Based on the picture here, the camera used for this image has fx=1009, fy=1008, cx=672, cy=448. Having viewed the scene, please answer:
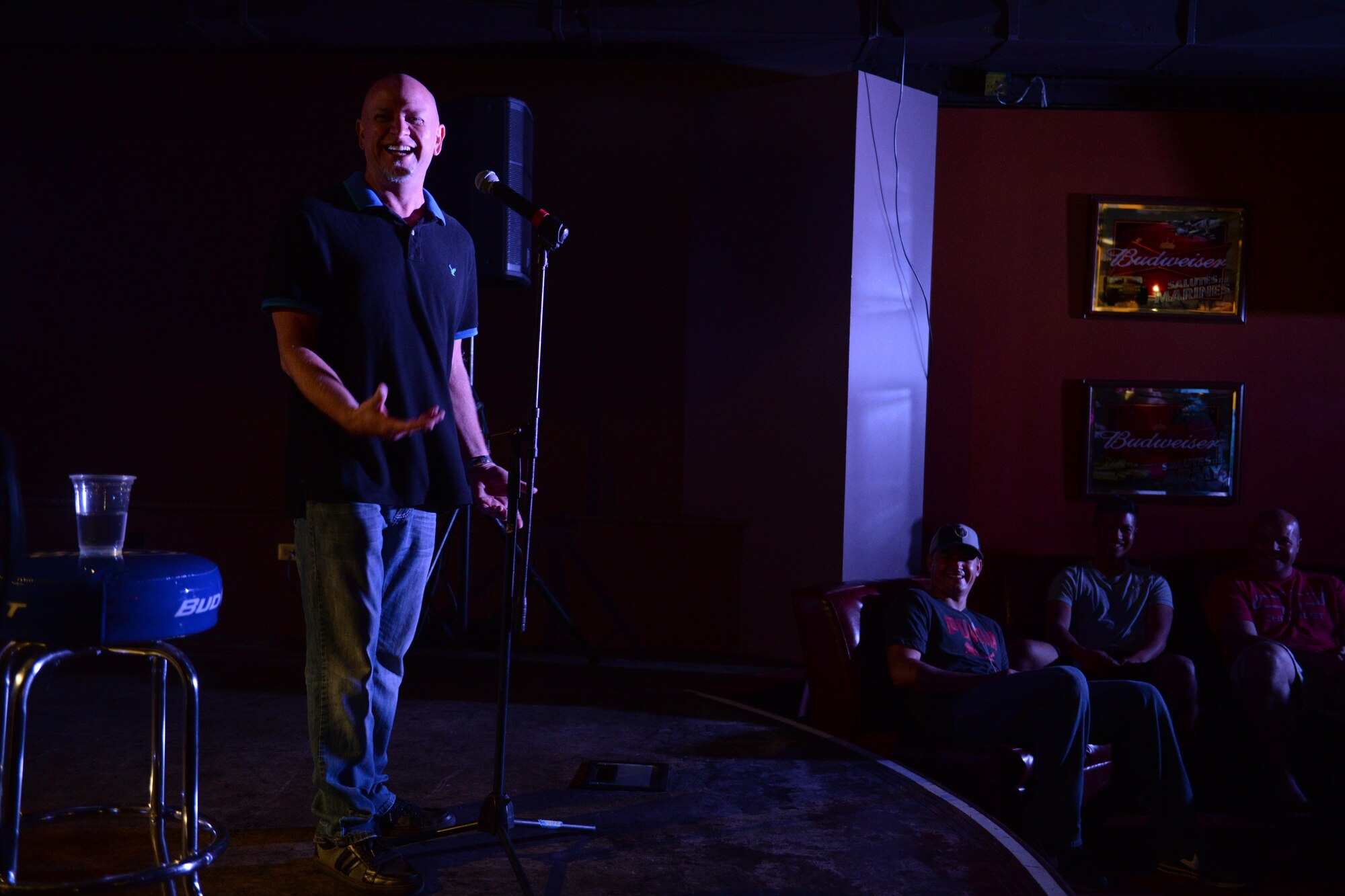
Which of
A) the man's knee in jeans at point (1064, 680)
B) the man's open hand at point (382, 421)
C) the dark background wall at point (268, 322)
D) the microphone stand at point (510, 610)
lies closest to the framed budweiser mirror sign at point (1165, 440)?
the dark background wall at point (268, 322)

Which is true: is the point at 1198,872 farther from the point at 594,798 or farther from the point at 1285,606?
the point at 594,798

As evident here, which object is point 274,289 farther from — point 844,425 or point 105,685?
point 844,425

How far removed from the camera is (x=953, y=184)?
4.85 metres

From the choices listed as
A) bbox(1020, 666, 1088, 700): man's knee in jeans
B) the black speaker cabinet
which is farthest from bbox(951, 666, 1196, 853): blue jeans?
the black speaker cabinet

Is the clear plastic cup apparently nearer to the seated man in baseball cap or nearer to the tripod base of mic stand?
the tripod base of mic stand

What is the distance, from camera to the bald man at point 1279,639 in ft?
11.3

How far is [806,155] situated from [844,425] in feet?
4.13

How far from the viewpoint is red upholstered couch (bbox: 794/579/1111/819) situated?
3.04 meters

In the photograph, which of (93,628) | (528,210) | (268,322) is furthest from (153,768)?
(268,322)

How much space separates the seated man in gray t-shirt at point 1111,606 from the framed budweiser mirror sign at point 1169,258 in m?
1.25

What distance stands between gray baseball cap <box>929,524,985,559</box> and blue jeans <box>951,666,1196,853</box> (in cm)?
49

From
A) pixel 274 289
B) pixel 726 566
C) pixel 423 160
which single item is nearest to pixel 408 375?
pixel 274 289

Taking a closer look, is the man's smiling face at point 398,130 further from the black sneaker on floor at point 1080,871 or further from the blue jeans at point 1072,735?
the black sneaker on floor at point 1080,871

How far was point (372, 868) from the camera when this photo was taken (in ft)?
6.82
